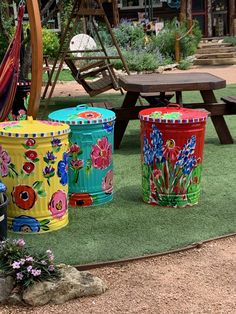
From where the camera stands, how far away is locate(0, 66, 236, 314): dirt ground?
2.70 metres

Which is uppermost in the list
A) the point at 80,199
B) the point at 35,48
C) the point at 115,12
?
the point at 115,12

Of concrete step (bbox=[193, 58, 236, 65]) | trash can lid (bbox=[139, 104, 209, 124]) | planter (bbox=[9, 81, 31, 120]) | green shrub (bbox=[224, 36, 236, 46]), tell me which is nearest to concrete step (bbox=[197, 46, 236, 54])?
green shrub (bbox=[224, 36, 236, 46])

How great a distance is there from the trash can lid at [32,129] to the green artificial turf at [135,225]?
663mm

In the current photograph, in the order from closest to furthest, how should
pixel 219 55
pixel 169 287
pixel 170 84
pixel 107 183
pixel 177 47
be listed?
pixel 169 287, pixel 107 183, pixel 170 84, pixel 177 47, pixel 219 55

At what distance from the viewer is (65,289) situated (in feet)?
9.05

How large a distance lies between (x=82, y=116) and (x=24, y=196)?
791 mm

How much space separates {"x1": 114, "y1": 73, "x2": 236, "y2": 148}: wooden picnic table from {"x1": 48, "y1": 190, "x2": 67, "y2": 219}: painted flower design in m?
2.09

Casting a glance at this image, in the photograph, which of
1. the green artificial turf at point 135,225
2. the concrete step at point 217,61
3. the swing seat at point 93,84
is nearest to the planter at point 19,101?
the green artificial turf at point 135,225

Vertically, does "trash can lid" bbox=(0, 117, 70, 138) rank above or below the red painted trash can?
above

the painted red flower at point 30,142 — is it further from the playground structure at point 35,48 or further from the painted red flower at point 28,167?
the playground structure at point 35,48

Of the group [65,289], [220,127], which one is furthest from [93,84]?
[65,289]

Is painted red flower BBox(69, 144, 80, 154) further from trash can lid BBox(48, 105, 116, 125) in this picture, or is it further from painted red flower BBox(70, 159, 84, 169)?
trash can lid BBox(48, 105, 116, 125)

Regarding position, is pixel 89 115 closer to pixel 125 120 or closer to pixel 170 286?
pixel 170 286

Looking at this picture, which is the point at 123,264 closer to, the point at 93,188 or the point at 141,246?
the point at 141,246
